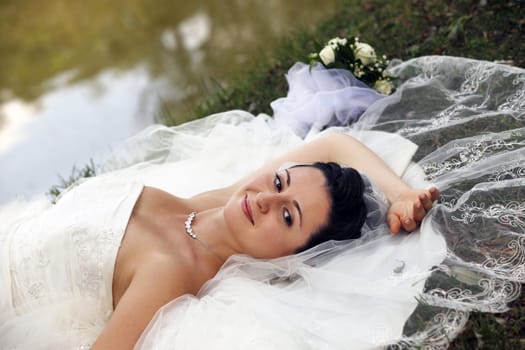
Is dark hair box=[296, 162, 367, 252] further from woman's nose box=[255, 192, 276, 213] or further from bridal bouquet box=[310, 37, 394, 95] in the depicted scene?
bridal bouquet box=[310, 37, 394, 95]

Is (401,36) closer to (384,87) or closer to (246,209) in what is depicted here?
(384,87)

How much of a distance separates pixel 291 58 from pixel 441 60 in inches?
79.6

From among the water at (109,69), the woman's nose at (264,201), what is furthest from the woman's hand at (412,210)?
the water at (109,69)

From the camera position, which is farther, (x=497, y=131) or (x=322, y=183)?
(x=497, y=131)

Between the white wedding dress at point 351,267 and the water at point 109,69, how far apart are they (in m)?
2.85

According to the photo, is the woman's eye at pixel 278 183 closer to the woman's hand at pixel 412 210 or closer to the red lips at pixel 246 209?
the red lips at pixel 246 209

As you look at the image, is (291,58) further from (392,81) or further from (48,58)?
(48,58)

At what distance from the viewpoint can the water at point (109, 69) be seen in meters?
7.72

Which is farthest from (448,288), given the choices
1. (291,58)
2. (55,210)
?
(291,58)

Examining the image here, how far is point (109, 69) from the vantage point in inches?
381

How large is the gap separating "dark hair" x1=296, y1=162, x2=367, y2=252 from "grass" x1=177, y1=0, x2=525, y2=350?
2.22 metres

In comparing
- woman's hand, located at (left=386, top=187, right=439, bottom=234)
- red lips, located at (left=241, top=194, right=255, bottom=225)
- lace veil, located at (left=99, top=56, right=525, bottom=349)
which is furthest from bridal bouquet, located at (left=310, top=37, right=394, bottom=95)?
red lips, located at (left=241, top=194, right=255, bottom=225)

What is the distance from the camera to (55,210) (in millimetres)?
3812

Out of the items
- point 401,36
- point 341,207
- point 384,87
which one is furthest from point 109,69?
point 341,207
